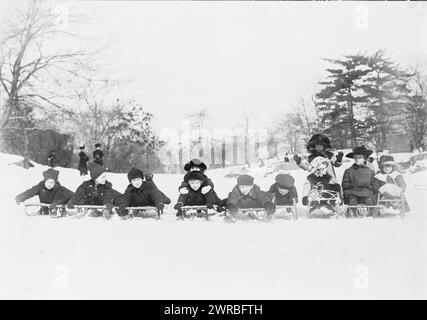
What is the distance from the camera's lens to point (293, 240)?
5.21m

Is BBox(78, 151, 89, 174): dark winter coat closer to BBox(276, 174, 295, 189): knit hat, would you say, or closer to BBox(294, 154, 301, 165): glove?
BBox(276, 174, 295, 189): knit hat

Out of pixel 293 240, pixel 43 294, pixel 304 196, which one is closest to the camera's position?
pixel 43 294

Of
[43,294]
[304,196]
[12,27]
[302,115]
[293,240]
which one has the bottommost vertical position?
[43,294]

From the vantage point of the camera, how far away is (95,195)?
Answer: 18.8ft

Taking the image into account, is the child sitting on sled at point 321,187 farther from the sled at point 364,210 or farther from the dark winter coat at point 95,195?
the dark winter coat at point 95,195

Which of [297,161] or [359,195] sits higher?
[297,161]

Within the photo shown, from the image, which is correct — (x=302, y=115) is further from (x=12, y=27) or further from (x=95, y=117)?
(x=12, y=27)

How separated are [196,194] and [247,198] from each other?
60cm

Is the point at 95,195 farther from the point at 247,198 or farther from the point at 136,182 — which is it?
the point at 247,198

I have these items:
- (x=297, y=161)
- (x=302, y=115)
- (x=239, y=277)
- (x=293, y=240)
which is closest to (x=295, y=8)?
(x=302, y=115)

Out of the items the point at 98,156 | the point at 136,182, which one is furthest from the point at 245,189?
the point at 98,156

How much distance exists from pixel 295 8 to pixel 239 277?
126 inches

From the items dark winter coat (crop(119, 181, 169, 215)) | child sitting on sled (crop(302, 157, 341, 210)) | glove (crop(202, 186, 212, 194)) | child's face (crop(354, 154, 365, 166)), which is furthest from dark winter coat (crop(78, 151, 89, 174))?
child's face (crop(354, 154, 365, 166))

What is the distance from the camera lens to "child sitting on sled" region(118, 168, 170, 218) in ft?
18.4
